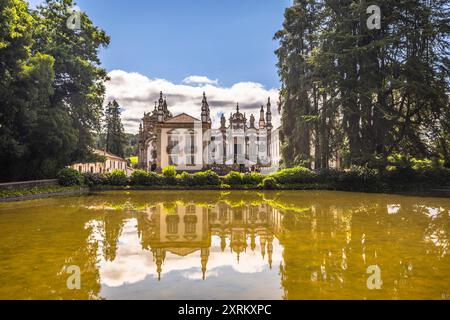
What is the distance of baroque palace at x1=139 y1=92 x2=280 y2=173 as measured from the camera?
44781 mm

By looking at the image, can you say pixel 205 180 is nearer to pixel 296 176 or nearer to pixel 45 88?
pixel 296 176

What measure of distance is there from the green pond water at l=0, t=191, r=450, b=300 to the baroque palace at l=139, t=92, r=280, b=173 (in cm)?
2948

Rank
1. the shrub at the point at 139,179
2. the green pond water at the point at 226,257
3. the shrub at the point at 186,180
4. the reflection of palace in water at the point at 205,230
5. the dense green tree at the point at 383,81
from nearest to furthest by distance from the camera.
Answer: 1. the green pond water at the point at 226,257
2. the reflection of palace in water at the point at 205,230
3. the dense green tree at the point at 383,81
4. the shrub at the point at 186,180
5. the shrub at the point at 139,179

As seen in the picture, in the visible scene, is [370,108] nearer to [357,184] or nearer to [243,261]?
[357,184]

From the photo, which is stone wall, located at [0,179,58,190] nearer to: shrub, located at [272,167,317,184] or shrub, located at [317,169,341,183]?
shrub, located at [272,167,317,184]

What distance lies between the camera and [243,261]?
21.1 feet

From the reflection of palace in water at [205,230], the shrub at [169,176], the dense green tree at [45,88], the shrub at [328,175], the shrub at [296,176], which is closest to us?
the reflection of palace in water at [205,230]

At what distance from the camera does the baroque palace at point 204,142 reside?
44.8 meters

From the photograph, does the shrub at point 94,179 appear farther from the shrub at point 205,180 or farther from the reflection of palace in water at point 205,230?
the reflection of palace in water at point 205,230

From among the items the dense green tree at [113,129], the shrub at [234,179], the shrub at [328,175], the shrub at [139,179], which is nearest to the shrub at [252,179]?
the shrub at [234,179]

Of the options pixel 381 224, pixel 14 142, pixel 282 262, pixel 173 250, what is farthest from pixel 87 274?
pixel 14 142

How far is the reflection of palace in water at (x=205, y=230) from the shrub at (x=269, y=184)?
40.3ft
